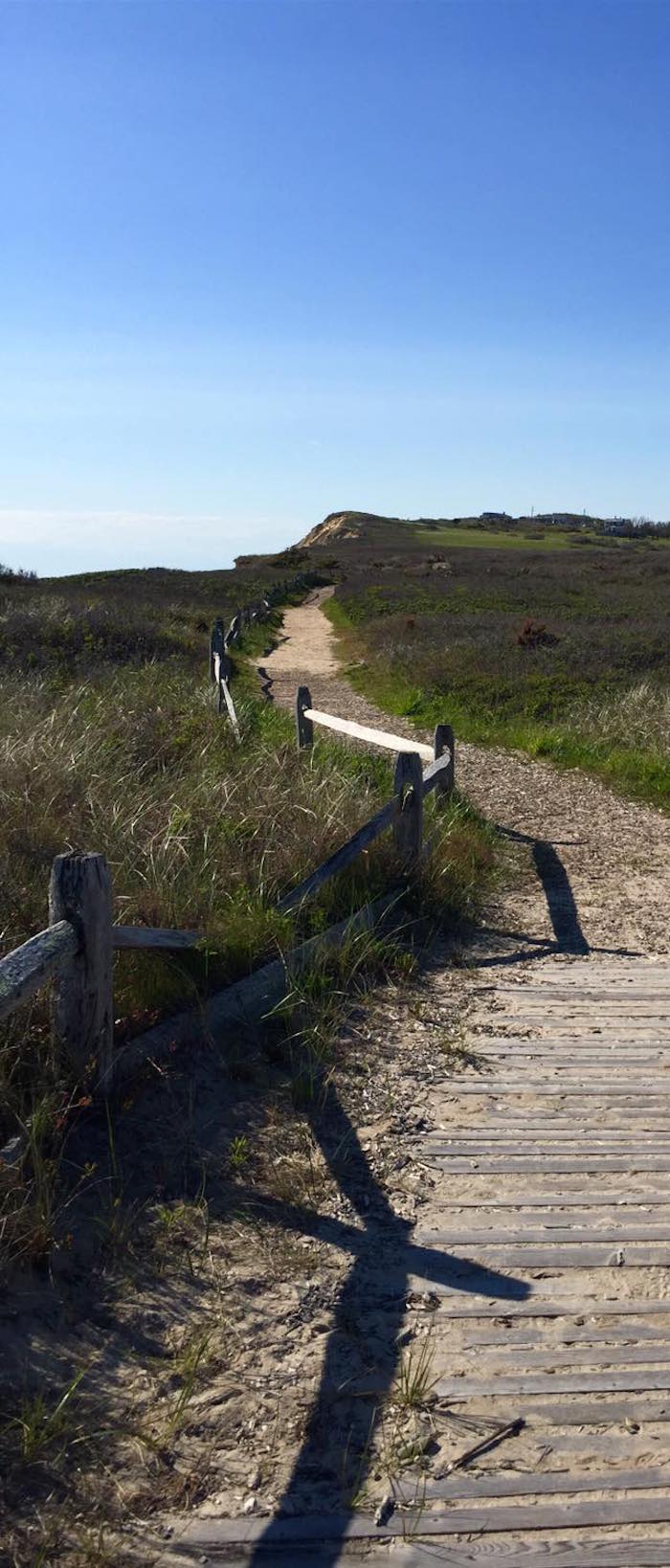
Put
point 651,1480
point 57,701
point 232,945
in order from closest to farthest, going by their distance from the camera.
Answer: point 651,1480, point 232,945, point 57,701

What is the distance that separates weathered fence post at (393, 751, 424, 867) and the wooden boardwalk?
189cm

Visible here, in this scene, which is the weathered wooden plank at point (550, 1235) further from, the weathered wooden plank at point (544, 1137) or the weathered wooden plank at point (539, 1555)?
the weathered wooden plank at point (539, 1555)

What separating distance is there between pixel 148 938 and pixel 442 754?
197 inches

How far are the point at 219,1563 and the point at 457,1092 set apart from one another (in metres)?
2.54

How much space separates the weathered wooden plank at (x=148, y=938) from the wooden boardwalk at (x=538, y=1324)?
4.28 ft

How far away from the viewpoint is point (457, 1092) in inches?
194

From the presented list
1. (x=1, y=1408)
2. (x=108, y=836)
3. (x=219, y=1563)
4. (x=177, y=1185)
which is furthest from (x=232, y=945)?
(x=219, y=1563)

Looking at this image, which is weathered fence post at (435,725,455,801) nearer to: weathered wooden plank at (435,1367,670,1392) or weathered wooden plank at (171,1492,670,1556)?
weathered wooden plank at (435,1367,670,1392)

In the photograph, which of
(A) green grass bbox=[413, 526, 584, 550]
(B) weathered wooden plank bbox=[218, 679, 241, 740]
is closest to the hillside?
(A) green grass bbox=[413, 526, 584, 550]

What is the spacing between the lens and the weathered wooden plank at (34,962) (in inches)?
140

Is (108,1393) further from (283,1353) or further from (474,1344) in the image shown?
(474,1344)

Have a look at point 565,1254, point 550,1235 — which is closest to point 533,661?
point 550,1235

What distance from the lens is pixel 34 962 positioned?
12.3 feet

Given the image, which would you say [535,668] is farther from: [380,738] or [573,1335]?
[573,1335]
